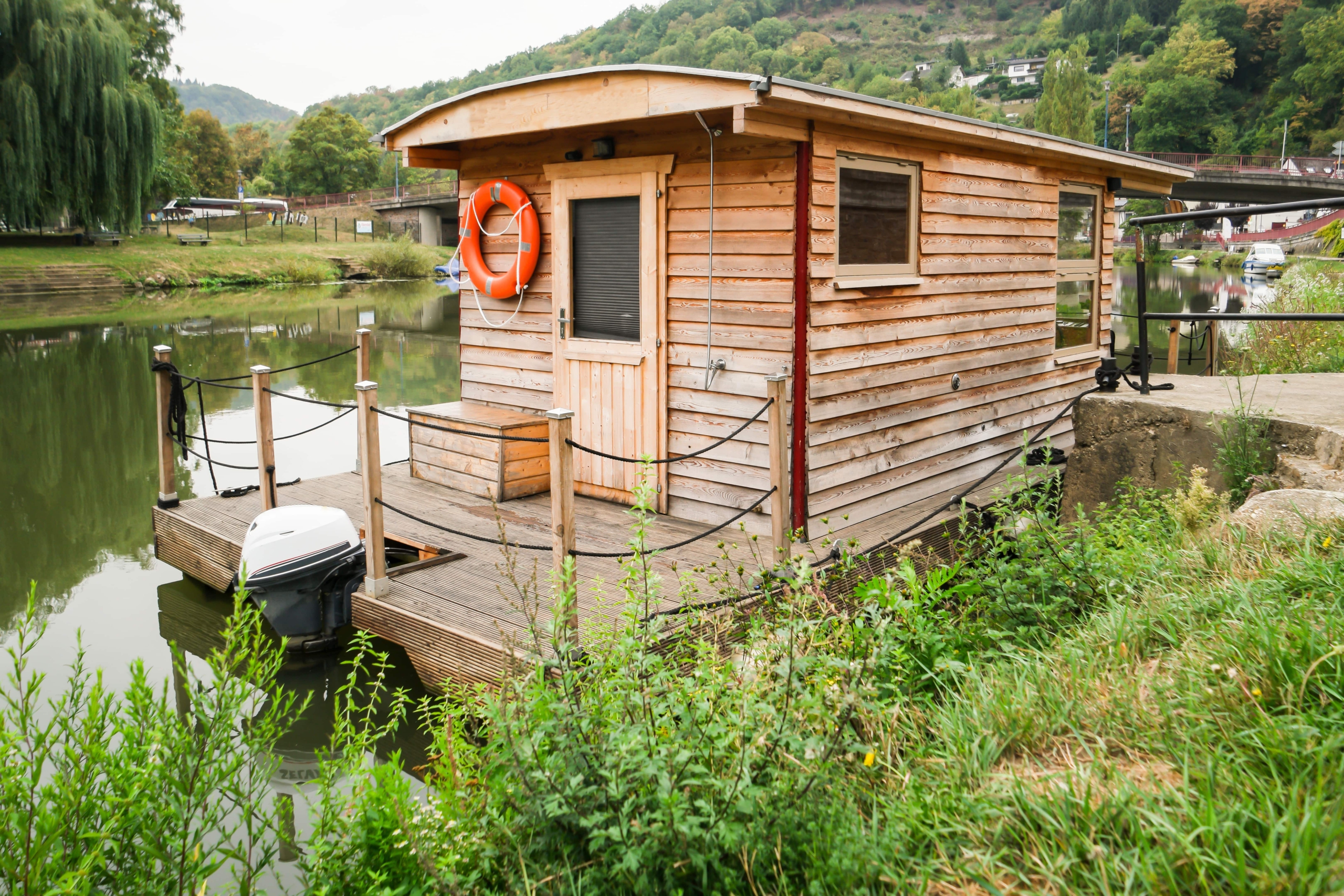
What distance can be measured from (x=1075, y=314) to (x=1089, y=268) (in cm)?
44

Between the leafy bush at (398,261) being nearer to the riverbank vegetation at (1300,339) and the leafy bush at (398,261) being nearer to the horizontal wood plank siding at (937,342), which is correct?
the riverbank vegetation at (1300,339)

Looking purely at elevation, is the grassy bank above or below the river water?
above

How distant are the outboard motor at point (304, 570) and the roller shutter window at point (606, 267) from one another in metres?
2.17

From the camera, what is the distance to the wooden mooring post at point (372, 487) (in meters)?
5.32

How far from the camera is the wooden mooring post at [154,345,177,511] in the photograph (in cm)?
698

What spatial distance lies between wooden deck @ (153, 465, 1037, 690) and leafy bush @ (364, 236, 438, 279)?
38100mm

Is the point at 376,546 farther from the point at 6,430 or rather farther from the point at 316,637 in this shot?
the point at 6,430

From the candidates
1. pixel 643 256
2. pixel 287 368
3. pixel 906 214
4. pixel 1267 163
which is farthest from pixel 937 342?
pixel 1267 163

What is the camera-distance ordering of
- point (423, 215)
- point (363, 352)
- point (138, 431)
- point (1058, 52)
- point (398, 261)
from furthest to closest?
point (1058, 52)
point (423, 215)
point (398, 261)
point (138, 431)
point (363, 352)

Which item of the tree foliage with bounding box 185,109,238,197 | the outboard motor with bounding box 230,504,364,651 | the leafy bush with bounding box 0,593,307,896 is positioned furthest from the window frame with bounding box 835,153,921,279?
the tree foliage with bounding box 185,109,238,197

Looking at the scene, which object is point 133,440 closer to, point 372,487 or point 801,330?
point 372,487

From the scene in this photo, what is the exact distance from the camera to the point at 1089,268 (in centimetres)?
923

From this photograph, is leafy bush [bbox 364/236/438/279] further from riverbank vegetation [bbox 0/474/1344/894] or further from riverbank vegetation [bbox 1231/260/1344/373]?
riverbank vegetation [bbox 0/474/1344/894]

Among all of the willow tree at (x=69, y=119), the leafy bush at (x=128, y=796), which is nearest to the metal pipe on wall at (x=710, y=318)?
the leafy bush at (x=128, y=796)
